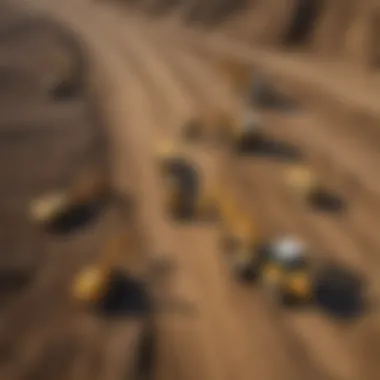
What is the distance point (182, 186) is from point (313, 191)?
1.76m

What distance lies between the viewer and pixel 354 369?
6.04m

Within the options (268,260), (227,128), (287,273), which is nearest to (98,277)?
(268,260)

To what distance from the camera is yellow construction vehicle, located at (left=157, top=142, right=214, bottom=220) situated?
27.4ft

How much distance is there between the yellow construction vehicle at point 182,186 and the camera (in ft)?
27.4

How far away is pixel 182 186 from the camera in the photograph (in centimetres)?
889

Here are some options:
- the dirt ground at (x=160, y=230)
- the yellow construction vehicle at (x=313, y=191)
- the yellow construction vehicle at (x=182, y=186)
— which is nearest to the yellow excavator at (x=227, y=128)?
the dirt ground at (x=160, y=230)

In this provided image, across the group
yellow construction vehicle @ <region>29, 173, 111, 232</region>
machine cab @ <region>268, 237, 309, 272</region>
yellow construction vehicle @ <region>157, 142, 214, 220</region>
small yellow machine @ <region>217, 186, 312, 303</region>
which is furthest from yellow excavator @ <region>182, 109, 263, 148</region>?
machine cab @ <region>268, 237, 309, 272</region>

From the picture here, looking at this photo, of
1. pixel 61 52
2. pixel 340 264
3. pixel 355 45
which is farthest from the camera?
pixel 61 52

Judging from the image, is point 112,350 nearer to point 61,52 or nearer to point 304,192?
point 304,192

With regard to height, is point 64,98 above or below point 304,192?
below

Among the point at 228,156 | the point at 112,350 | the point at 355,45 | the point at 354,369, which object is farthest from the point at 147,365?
the point at 355,45

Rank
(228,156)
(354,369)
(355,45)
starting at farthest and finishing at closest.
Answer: (355,45) < (228,156) < (354,369)

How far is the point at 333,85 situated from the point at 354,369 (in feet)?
22.7

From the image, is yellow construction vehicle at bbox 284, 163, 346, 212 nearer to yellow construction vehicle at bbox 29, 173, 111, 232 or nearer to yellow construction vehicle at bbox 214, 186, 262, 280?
yellow construction vehicle at bbox 214, 186, 262, 280
